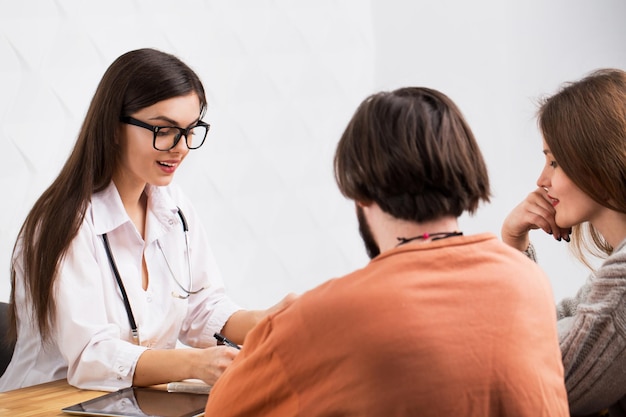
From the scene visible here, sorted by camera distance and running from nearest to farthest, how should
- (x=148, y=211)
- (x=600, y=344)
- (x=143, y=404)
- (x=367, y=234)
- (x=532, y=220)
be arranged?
(x=367, y=234) < (x=600, y=344) < (x=143, y=404) < (x=532, y=220) < (x=148, y=211)

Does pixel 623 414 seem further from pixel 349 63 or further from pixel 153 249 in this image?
pixel 349 63

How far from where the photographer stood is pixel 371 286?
132 cm

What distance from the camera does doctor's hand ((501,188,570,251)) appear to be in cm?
237

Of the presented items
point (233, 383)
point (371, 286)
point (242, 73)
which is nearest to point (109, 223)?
point (233, 383)

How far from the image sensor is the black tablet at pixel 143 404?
1.80 metres

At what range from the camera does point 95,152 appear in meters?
2.35

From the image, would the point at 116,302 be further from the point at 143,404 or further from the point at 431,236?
the point at 431,236

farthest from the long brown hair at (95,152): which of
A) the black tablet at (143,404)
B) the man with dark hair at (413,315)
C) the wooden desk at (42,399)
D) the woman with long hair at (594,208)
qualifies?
the woman with long hair at (594,208)

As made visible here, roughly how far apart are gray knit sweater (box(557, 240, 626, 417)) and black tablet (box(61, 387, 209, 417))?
853 millimetres

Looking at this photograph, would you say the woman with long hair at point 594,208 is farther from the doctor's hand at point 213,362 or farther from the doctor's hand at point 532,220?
the doctor's hand at point 213,362

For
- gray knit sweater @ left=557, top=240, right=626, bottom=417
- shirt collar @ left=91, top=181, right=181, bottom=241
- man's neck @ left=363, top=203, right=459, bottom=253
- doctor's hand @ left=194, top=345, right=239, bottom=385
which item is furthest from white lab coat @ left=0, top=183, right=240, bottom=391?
gray knit sweater @ left=557, top=240, right=626, bottom=417

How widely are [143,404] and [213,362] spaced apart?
0.64 feet

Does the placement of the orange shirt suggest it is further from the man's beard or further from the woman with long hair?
the woman with long hair

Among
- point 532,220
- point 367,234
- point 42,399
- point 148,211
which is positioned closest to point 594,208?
point 532,220
